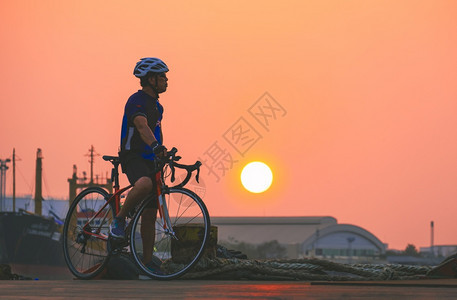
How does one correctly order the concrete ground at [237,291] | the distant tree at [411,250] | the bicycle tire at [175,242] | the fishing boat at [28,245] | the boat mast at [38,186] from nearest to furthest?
the concrete ground at [237,291] < the bicycle tire at [175,242] < the fishing boat at [28,245] < the boat mast at [38,186] < the distant tree at [411,250]

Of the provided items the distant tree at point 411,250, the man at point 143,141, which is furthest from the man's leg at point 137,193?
the distant tree at point 411,250

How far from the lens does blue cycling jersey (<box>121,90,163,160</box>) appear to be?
6.53 meters

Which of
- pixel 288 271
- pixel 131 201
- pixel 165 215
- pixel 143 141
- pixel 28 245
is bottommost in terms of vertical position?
pixel 28 245

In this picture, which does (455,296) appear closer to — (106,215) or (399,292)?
(399,292)

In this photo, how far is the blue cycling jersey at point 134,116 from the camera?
6.53 m

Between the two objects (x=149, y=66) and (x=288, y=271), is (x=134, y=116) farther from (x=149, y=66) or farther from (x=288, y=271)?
(x=288, y=271)

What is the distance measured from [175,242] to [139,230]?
0.33 m

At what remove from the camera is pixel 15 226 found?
73.1 m

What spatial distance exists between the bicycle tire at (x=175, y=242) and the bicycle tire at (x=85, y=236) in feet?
1.37

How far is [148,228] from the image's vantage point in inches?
261

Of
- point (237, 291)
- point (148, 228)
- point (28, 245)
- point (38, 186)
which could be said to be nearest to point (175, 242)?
point (148, 228)

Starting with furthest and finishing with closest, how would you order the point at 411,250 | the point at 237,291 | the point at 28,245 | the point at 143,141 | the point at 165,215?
the point at 411,250, the point at 28,245, the point at 143,141, the point at 165,215, the point at 237,291

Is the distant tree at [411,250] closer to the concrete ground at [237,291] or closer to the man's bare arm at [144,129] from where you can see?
the man's bare arm at [144,129]

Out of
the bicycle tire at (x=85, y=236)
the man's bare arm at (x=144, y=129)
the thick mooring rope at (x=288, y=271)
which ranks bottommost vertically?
the thick mooring rope at (x=288, y=271)
